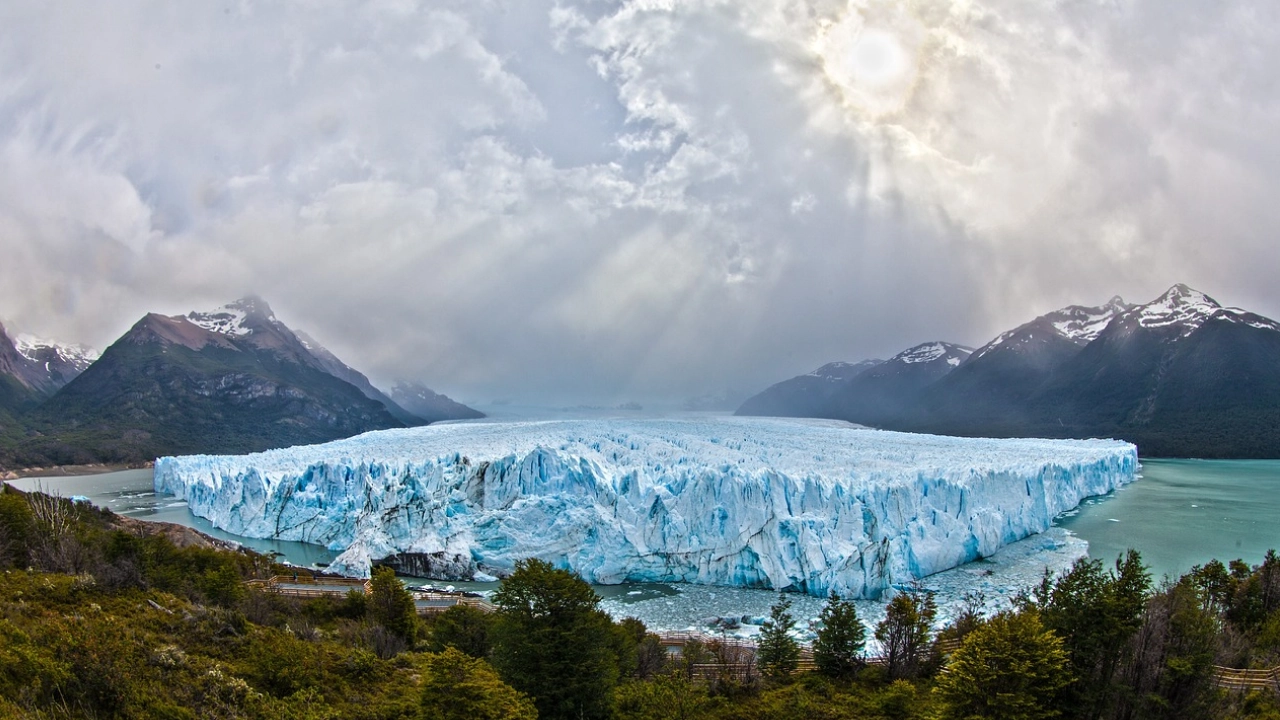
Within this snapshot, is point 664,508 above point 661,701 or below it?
above

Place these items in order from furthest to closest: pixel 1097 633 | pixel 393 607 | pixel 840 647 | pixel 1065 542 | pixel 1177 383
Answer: pixel 1177 383, pixel 1065 542, pixel 393 607, pixel 840 647, pixel 1097 633

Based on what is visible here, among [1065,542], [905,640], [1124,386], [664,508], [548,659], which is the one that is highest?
[1124,386]

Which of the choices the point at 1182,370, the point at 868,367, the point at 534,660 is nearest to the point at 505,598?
the point at 534,660

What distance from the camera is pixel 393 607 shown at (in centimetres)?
1825

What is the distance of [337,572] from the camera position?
29.2 metres

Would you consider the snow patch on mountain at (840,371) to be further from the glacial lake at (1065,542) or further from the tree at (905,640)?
the tree at (905,640)

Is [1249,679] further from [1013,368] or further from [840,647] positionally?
[1013,368]

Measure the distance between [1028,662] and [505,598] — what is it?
839 centimetres

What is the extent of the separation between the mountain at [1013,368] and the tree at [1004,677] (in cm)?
10349

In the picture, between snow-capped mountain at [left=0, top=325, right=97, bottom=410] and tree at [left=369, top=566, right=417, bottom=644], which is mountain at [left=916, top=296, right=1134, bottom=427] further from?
snow-capped mountain at [left=0, top=325, right=97, bottom=410]

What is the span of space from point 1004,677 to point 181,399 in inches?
4586

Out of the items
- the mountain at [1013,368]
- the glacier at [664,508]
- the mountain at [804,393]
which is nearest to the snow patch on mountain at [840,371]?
the mountain at [804,393]

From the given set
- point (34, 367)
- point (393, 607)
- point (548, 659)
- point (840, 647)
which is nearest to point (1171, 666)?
point (840, 647)

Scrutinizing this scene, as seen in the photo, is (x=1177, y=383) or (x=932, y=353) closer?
(x=1177, y=383)
